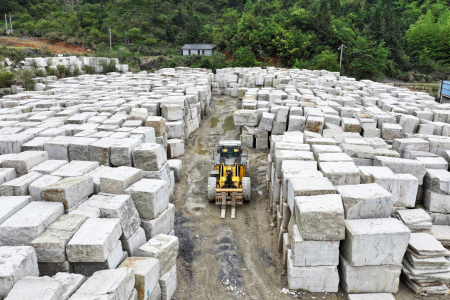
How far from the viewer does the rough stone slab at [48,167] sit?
738cm

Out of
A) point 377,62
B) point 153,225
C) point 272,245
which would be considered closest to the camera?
point 153,225

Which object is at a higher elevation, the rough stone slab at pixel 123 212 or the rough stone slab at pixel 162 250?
the rough stone slab at pixel 123 212

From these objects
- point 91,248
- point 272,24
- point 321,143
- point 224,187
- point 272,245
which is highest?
point 272,24

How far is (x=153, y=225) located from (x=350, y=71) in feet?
117

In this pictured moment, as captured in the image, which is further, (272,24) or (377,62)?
(272,24)

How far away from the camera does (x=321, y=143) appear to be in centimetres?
977

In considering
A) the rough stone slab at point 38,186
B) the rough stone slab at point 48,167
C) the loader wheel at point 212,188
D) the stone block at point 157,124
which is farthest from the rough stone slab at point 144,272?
the stone block at point 157,124

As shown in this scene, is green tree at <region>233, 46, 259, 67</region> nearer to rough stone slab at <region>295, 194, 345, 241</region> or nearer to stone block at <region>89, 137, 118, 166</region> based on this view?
stone block at <region>89, 137, 118, 166</region>

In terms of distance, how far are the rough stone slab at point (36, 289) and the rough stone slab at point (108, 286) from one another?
282 millimetres

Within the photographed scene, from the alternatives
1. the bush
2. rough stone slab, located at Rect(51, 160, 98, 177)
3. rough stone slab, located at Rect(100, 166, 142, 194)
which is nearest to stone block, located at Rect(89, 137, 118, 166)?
rough stone slab, located at Rect(51, 160, 98, 177)

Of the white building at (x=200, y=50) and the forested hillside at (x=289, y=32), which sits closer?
the forested hillside at (x=289, y=32)

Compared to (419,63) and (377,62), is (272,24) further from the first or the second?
(419,63)

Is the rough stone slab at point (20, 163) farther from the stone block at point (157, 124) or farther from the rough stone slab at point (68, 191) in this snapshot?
the stone block at point (157, 124)

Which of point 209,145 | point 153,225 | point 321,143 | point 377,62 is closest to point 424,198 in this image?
point 321,143
